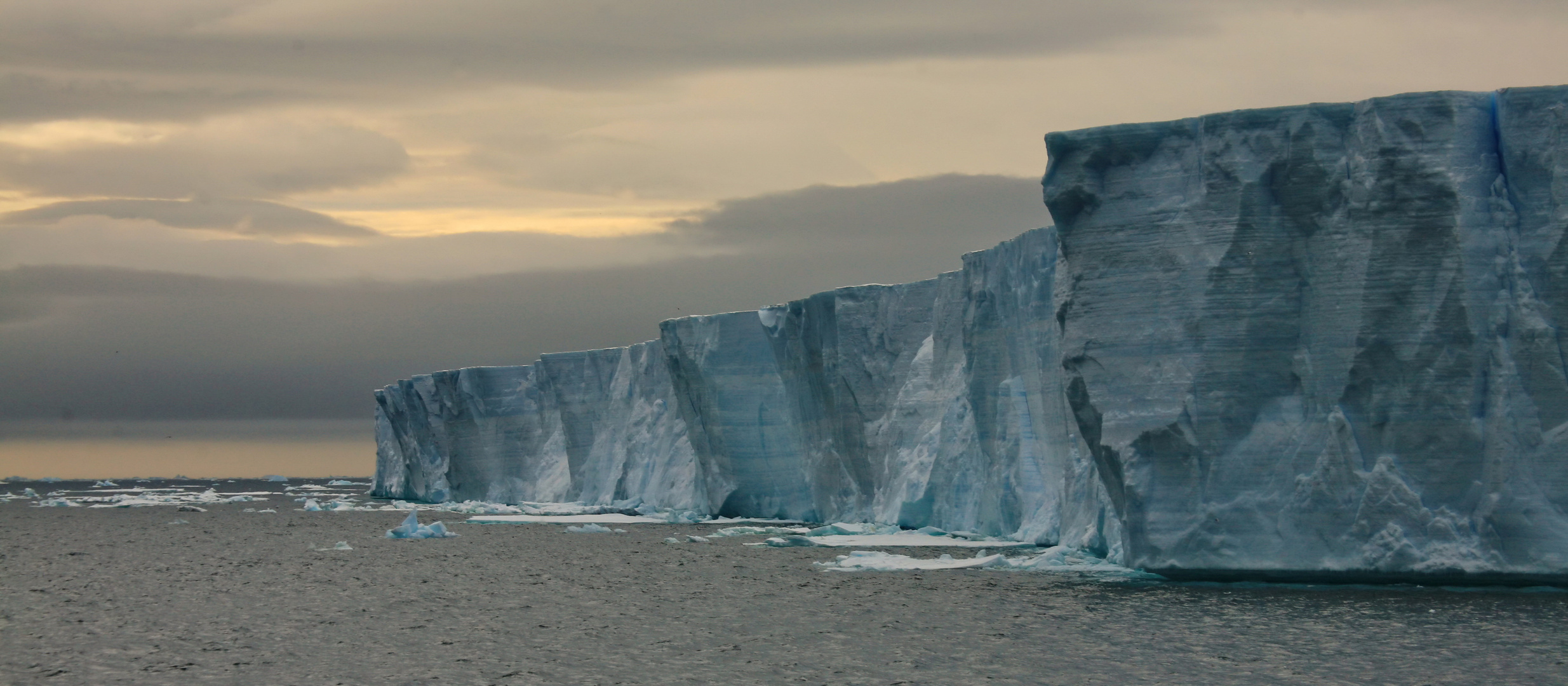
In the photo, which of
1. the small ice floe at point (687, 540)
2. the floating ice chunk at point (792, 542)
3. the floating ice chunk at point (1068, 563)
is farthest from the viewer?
the small ice floe at point (687, 540)

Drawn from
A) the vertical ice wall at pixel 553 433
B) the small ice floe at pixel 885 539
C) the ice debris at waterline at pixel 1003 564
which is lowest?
the ice debris at waterline at pixel 1003 564

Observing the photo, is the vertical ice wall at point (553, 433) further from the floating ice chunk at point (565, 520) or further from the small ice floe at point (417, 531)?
the small ice floe at point (417, 531)

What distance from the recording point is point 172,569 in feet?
99.3

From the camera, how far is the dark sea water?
49.1 feet

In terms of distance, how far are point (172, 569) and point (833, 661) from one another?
61.6 ft

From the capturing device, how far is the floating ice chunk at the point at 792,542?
30.1m

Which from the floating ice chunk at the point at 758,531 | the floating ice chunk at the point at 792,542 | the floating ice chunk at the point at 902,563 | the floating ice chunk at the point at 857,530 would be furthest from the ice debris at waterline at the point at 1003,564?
the floating ice chunk at the point at 758,531

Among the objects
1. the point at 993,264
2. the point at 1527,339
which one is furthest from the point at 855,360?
the point at 1527,339

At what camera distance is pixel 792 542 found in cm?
3086

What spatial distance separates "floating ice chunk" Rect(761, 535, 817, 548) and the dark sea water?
906 mm

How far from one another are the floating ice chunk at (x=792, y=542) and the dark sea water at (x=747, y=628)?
91 cm

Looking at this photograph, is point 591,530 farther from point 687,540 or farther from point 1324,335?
point 1324,335

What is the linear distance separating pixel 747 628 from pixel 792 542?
12.0 m

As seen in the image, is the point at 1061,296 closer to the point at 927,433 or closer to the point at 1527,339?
the point at 1527,339
